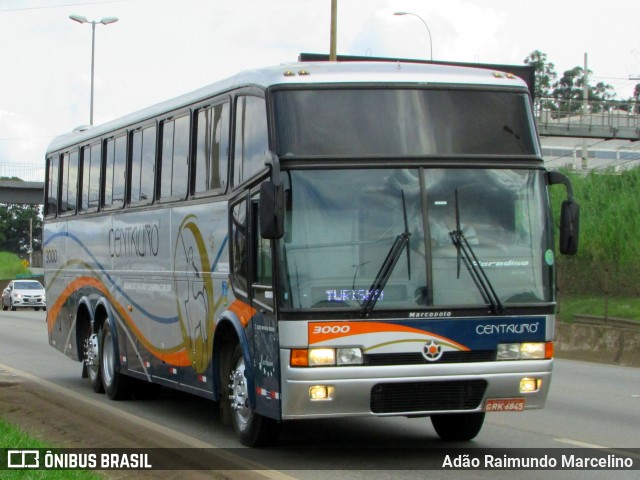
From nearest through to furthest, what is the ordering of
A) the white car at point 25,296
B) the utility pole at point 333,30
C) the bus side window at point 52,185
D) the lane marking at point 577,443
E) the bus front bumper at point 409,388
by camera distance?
the bus front bumper at point 409,388 < the lane marking at point 577,443 < the bus side window at point 52,185 < the utility pole at point 333,30 < the white car at point 25,296

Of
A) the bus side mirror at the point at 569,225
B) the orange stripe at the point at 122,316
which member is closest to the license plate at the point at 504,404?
the bus side mirror at the point at 569,225

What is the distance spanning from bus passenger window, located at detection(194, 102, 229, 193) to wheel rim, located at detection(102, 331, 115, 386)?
4115mm

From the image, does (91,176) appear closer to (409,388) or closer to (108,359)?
(108,359)

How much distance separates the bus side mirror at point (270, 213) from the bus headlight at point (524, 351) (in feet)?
6.82

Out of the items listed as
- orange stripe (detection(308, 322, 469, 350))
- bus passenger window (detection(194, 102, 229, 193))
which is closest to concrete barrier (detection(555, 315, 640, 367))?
bus passenger window (detection(194, 102, 229, 193))

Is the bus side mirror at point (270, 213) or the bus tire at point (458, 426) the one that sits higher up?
the bus side mirror at point (270, 213)

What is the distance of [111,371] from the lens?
15609mm

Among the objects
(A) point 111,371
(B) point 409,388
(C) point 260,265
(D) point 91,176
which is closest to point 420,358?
(B) point 409,388

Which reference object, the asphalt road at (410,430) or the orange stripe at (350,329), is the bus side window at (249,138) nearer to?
the orange stripe at (350,329)

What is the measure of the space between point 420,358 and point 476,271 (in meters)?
0.85

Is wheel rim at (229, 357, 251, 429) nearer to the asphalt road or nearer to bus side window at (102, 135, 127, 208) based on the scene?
the asphalt road

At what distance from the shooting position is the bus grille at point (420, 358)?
932 centimetres

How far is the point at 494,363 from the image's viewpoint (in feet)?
31.5

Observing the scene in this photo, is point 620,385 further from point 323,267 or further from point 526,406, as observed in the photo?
point 323,267
